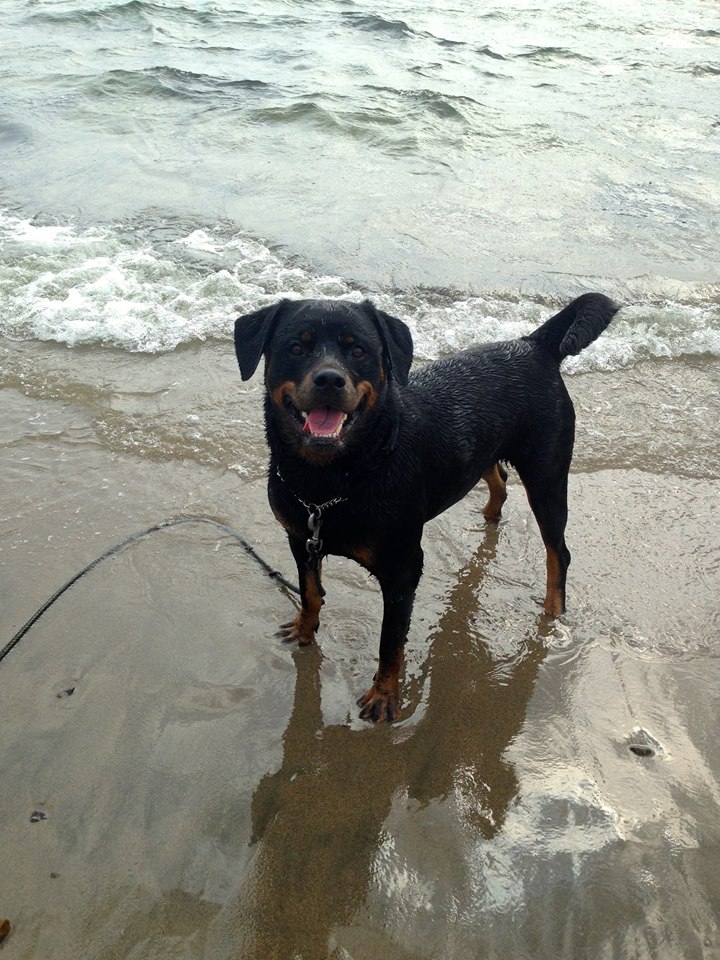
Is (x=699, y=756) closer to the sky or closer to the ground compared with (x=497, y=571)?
closer to the sky

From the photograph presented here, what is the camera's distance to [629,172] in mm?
8938

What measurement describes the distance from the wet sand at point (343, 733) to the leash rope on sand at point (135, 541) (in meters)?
0.04

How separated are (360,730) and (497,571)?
47.6 inches

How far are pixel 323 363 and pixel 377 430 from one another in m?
0.33

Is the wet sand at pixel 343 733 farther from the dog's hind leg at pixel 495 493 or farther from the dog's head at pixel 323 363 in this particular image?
the dog's head at pixel 323 363

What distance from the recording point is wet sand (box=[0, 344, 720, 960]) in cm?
220

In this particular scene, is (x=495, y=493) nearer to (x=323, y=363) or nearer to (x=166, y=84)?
(x=323, y=363)

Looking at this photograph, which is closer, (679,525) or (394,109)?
(679,525)

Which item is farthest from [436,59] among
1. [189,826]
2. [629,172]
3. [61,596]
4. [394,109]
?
[189,826]

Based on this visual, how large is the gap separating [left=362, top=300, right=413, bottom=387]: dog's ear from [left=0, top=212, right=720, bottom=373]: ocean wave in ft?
8.15

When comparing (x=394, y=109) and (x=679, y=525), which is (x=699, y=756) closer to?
(x=679, y=525)

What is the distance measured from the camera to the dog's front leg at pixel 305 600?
304 cm

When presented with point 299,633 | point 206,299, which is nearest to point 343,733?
point 299,633

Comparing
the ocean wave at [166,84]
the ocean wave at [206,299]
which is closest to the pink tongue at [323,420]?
the ocean wave at [206,299]
